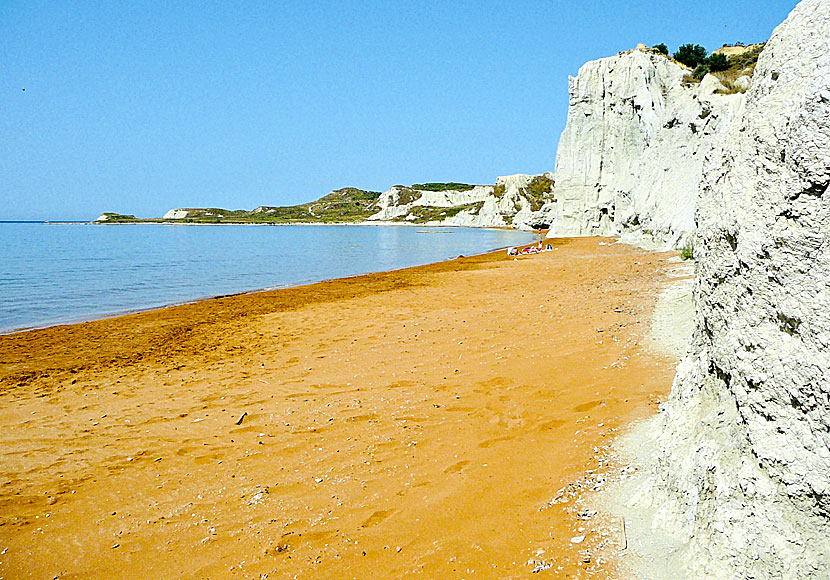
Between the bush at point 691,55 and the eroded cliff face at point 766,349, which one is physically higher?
the bush at point 691,55

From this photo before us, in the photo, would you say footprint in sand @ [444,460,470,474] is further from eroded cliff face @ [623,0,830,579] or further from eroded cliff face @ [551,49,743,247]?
eroded cliff face @ [551,49,743,247]

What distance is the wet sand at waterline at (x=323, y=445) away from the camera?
386 centimetres

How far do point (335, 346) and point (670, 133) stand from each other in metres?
25.3

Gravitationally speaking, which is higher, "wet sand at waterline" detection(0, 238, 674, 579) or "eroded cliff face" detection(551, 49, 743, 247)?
"eroded cliff face" detection(551, 49, 743, 247)

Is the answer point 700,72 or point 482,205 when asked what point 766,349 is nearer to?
point 700,72

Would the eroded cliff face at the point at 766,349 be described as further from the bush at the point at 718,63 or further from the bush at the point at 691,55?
the bush at the point at 691,55

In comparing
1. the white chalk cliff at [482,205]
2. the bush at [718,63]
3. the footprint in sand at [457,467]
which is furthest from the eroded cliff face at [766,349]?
the white chalk cliff at [482,205]

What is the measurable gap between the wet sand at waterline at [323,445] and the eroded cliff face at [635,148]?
57.9ft

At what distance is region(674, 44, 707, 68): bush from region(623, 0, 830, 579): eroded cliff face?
5136cm

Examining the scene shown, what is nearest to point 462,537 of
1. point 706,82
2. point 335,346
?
point 335,346

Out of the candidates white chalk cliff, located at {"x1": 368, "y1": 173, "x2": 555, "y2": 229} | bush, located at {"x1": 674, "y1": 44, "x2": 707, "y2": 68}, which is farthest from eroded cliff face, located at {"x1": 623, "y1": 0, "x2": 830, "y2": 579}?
white chalk cliff, located at {"x1": 368, "y1": 173, "x2": 555, "y2": 229}

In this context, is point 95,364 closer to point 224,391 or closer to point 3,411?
point 3,411

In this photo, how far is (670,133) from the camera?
28234 millimetres

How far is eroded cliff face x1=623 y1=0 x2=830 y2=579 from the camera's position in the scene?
2.34 meters
